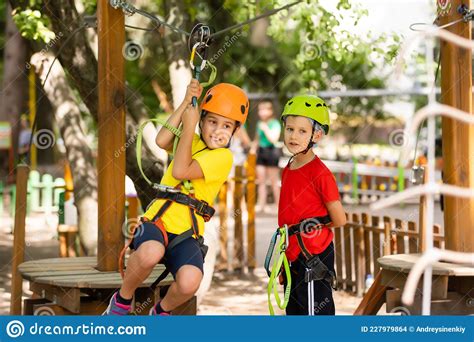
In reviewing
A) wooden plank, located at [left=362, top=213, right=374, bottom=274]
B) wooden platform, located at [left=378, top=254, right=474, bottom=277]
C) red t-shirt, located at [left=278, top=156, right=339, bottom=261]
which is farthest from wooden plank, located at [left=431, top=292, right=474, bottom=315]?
wooden plank, located at [left=362, top=213, right=374, bottom=274]

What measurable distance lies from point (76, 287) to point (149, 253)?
696mm

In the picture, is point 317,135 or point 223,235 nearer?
point 317,135

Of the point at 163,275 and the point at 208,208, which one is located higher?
the point at 208,208

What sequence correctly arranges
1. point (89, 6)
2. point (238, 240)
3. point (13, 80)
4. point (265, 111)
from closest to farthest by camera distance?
point (89, 6) → point (238, 240) → point (265, 111) → point (13, 80)

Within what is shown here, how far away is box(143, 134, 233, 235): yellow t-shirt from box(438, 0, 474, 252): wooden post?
153 centimetres

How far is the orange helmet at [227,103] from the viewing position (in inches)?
194

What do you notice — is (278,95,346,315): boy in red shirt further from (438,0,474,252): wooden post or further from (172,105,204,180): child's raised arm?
(438,0,474,252): wooden post

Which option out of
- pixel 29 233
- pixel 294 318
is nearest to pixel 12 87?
pixel 29 233

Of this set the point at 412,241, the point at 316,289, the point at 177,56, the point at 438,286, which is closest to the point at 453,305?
the point at 438,286

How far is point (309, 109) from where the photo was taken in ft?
17.6

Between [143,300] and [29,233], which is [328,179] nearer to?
[143,300]

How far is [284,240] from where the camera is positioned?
5.29 meters

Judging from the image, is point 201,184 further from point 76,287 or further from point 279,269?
point 76,287

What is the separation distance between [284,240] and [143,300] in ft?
2.88
